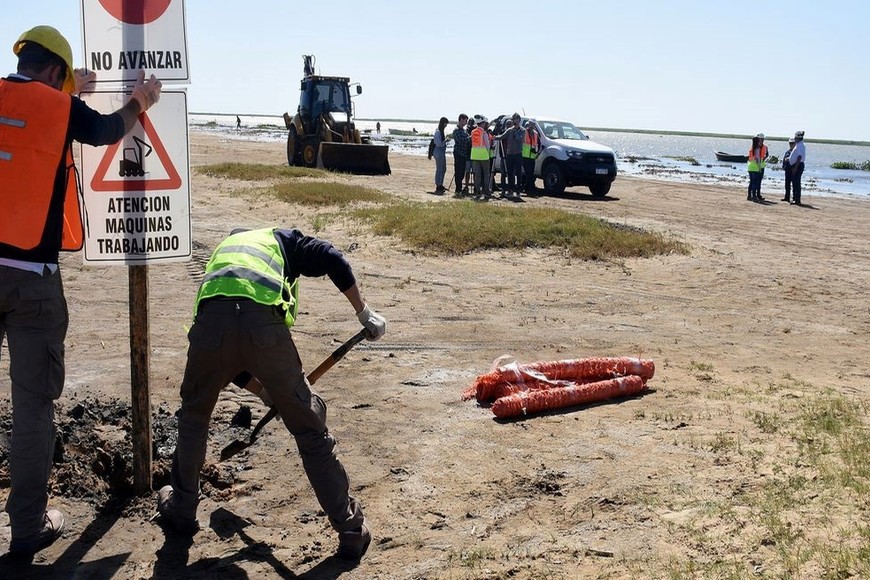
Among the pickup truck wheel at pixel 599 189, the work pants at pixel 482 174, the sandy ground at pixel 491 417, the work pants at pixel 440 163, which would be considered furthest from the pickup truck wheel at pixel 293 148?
the sandy ground at pixel 491 417

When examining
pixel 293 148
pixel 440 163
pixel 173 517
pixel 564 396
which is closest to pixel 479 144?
pixel 440 163

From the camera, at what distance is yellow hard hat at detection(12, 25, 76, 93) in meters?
3.87

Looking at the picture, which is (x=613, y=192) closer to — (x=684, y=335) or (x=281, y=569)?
(x=684, y=335)

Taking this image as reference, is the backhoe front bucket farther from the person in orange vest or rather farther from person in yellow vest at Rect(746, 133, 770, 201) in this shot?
person in yellow vest at Rect(746, 133, 770, 201)

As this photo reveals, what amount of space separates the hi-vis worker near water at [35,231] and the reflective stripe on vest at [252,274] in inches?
25.8

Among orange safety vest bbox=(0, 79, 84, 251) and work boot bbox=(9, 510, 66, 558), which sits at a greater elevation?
orange safety vest bbox=(0, 79, 84, 251)

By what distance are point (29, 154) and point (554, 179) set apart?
20.3 metres

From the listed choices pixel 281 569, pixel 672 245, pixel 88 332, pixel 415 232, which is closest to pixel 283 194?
pixel 415 232

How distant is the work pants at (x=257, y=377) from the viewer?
3891 mm

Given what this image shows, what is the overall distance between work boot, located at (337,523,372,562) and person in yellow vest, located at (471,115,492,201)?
16.9 meters

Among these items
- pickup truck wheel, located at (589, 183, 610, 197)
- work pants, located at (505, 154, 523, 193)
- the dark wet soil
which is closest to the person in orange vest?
work pants, located at (505, 154, 523, 193)

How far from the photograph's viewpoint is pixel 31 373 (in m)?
3.89

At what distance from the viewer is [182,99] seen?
15.0 feet

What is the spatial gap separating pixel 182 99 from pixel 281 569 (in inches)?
92.4
